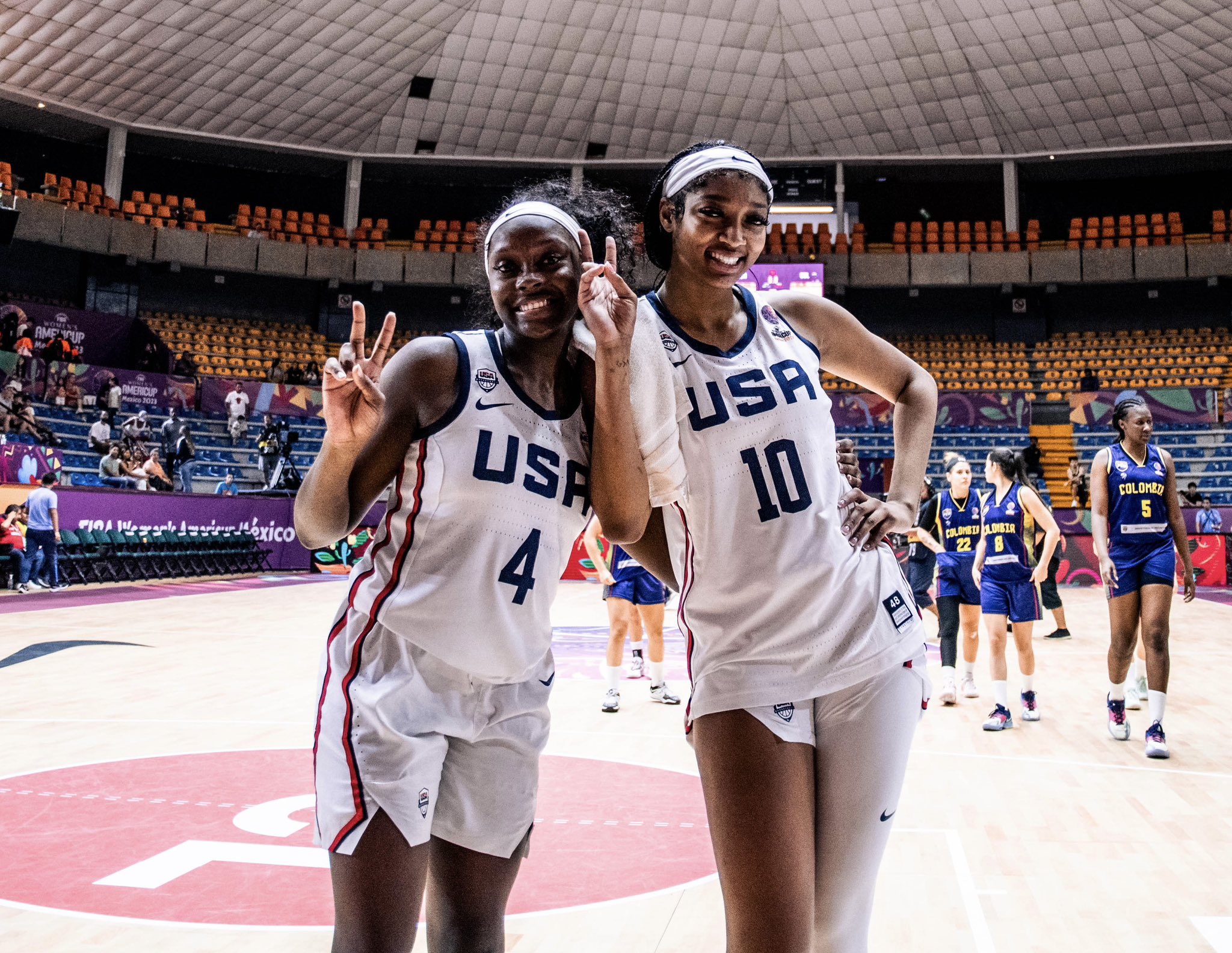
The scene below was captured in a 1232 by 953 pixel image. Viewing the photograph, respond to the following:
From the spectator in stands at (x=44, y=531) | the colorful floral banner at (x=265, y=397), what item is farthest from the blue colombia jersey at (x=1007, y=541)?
the colorful floral banner at (x=265, y=397)

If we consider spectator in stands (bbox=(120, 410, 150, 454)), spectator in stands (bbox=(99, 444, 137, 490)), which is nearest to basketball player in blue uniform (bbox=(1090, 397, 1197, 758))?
spectator in stands (bbox=(99, 444, 137, 490))

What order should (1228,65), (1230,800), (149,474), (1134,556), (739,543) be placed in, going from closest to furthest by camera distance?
(739,543), (1230,800), (1134,556), (149,474), (1228,65)

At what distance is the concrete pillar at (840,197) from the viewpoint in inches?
1097

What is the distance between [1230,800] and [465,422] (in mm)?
4568

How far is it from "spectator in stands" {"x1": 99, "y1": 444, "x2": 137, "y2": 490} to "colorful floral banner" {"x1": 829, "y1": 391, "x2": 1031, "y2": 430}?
14.5 metres

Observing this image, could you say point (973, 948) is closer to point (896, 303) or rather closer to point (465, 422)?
point (465, 422)

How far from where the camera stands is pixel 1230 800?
4.94 m

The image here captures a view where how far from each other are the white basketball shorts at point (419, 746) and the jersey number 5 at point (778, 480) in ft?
1.94

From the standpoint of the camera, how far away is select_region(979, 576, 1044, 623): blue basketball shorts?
697cm

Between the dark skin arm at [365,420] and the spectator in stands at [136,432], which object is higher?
the spectator in stands at [136,432]

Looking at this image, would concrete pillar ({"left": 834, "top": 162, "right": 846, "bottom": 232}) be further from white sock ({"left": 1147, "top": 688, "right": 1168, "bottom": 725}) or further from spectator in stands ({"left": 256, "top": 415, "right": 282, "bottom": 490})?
white sock ({"left": 1147, "top": 688, "right": 1168, "bottom": 725})

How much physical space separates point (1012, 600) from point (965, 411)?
17550 mm

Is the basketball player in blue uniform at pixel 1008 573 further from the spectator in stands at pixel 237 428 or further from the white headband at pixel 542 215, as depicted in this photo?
the spectator in stands at pixel 237 428

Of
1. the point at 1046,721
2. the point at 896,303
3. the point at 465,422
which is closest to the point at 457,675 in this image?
the point at 465,422
